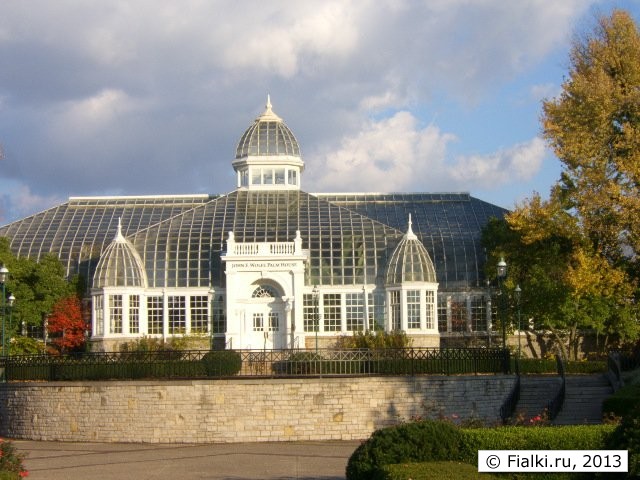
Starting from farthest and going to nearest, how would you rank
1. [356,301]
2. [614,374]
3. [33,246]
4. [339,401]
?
1. [33,246]
2. [356,301]
3. [614,374]
4. [339,401]

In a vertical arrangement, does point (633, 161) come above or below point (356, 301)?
above

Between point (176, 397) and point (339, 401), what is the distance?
5.41m

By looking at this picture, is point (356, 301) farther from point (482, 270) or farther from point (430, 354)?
point (430, 354)

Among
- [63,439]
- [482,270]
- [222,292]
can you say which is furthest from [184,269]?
[63,439]

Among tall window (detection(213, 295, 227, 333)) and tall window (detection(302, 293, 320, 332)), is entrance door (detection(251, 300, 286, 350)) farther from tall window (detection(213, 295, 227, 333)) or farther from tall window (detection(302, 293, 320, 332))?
tall window (detection(213, 295, 227, 333))

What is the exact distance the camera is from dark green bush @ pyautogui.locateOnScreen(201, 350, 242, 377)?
1463 inches

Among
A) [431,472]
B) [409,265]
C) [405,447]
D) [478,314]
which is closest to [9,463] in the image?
[405,447]

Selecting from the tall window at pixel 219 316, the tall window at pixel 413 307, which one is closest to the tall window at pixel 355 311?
the tall window at pixel 413 307

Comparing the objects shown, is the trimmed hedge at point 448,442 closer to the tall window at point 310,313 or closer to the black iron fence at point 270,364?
the black iron fence at point 270,364

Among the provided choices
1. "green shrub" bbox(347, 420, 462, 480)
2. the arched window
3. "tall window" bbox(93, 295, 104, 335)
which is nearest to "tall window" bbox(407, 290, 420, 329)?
the arched window

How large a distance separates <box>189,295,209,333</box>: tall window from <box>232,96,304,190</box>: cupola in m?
9.04

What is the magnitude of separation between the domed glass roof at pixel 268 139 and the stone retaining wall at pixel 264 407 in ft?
90.5

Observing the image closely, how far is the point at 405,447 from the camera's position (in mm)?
20750

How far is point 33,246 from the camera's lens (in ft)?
194
